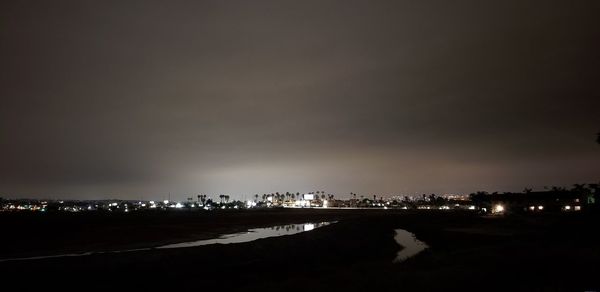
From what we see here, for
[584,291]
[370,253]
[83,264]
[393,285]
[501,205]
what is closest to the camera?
[584,291]

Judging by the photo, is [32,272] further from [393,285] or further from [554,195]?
[554,195]

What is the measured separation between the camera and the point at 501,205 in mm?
133125

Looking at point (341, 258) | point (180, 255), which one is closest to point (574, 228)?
point (341, 258)

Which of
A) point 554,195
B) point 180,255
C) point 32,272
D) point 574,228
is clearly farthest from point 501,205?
point 32,272

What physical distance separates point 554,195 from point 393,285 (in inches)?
5320

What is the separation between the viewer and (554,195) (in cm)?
13425

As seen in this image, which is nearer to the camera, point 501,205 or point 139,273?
point 139,273

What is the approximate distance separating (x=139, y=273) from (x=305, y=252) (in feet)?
53.9

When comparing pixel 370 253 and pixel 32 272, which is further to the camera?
pixel 370 253

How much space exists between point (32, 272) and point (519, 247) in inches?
1238

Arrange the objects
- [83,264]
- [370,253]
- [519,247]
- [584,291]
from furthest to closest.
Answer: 1. [370,253]
2. [519,247]
3. [83,264]
4. [584,291]

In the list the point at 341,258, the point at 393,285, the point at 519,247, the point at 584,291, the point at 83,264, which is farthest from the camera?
the point at 341,258

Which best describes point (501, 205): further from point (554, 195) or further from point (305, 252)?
point (305, 252)

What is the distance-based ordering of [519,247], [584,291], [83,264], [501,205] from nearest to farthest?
[584,291], [83,264], [519,247], [501,205]
